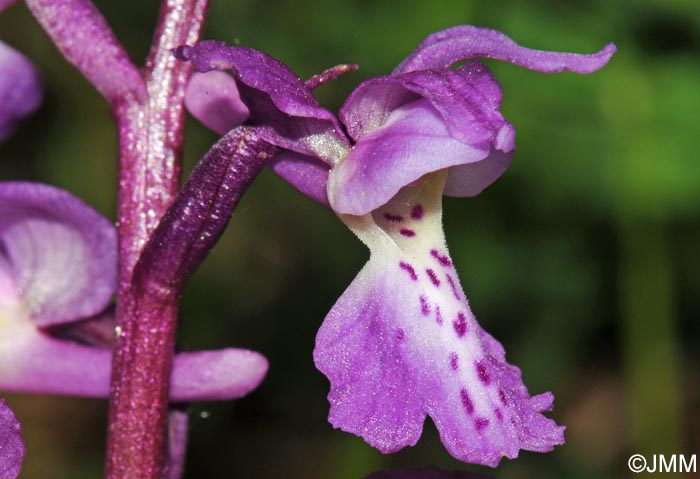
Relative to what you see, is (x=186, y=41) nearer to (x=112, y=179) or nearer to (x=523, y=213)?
(x=523, y=213)

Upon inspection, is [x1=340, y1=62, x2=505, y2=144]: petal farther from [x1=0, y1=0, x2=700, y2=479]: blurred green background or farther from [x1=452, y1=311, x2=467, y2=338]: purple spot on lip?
[x1=0, y1=0, x2=700, y2=479]: blurred green background

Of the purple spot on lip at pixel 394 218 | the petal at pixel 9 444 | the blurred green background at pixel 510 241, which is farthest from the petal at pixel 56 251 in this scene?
the blurred green background at pixel 510 241

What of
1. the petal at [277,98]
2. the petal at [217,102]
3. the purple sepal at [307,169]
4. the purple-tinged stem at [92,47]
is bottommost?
the purple sepal at [307,169]

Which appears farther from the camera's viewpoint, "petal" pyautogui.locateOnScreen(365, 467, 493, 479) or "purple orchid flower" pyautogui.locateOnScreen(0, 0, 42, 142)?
"purple orchid flower" pyautogui.locateOnScreen(0, 0, 42, 142)

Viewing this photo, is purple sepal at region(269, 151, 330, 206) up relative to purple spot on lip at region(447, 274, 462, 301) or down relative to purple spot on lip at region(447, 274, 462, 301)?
up

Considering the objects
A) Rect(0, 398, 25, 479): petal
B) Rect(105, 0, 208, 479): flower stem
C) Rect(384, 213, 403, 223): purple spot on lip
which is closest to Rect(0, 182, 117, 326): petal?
Rect(105, 0, 208, 479): flower stem

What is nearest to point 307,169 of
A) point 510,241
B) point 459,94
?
point 459,94

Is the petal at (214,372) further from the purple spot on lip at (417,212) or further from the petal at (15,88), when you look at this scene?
the petal at (15,88)

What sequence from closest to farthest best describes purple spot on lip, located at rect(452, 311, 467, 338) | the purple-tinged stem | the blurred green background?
purple spot on lip, located at rect(452, 311, 467, 338), the purple-tinged stem, the blurred green background

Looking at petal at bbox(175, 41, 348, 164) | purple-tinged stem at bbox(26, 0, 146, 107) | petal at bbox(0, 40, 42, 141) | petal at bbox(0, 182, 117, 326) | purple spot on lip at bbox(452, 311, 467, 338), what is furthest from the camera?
petal at bbox(0, 40, 42, 141)
